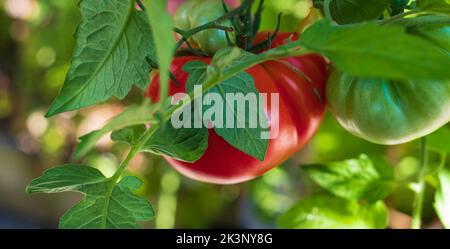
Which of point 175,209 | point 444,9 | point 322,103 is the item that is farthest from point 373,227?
point 175,209

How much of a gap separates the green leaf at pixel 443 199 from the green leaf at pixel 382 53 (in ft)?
0.90

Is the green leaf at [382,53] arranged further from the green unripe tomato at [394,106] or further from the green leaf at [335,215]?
the green leaf at [335,215]

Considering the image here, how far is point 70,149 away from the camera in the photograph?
4.40ft

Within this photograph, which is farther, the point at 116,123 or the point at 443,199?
the point at 443,199

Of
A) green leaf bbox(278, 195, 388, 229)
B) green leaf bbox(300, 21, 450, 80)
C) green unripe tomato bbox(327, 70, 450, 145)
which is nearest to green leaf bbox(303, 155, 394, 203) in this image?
green leaf bbox(278, 195, 388, 229)

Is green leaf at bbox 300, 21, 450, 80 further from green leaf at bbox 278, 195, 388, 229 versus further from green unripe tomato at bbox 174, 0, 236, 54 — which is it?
green leaf at bbox 278, 195, 388, 229

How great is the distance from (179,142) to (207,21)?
95 millimetres

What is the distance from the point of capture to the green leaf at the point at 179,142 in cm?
33

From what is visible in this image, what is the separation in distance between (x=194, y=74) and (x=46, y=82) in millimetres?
968

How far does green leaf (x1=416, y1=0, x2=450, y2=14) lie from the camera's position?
11.8 inches

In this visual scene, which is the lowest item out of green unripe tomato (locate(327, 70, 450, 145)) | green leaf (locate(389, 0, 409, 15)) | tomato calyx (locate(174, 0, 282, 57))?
green unripe tomato (locate(327, 70, 450, 145))

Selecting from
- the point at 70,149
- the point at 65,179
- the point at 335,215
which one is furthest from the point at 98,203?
the point at 70,149

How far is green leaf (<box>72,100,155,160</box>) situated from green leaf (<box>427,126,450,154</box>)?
0.92ft

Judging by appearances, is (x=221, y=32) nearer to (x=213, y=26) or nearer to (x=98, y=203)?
(x=213, y=26)
